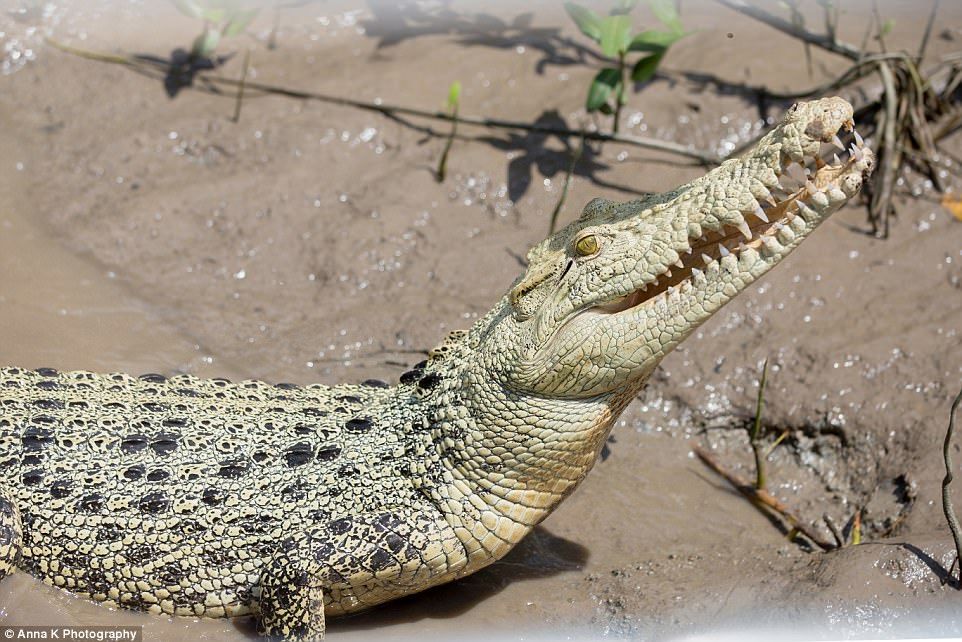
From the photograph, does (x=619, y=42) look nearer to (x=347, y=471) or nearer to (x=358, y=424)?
(x=358, y=424)

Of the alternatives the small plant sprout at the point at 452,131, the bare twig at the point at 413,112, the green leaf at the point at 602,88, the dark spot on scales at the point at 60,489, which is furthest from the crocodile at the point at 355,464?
the bare twig at the point at 413,112

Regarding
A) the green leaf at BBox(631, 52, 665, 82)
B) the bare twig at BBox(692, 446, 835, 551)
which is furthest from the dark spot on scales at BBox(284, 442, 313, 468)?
the green leaf at BBox(631, 52, 665, 82)

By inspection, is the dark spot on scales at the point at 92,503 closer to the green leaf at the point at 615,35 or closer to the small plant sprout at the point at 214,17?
the green leaf at the point at 615,35

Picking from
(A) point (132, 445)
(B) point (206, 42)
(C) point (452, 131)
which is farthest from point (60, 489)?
(B) point (206, 42)

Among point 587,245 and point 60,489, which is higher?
point 587,245

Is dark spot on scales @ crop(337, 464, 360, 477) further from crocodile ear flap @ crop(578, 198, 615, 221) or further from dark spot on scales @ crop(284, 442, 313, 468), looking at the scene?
crocodile ear flap @ crop(578, 198, 615, 221)

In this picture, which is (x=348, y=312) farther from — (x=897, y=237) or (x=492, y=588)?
(x=897, y=237)

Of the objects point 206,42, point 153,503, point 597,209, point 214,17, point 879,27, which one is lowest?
point 153,503
